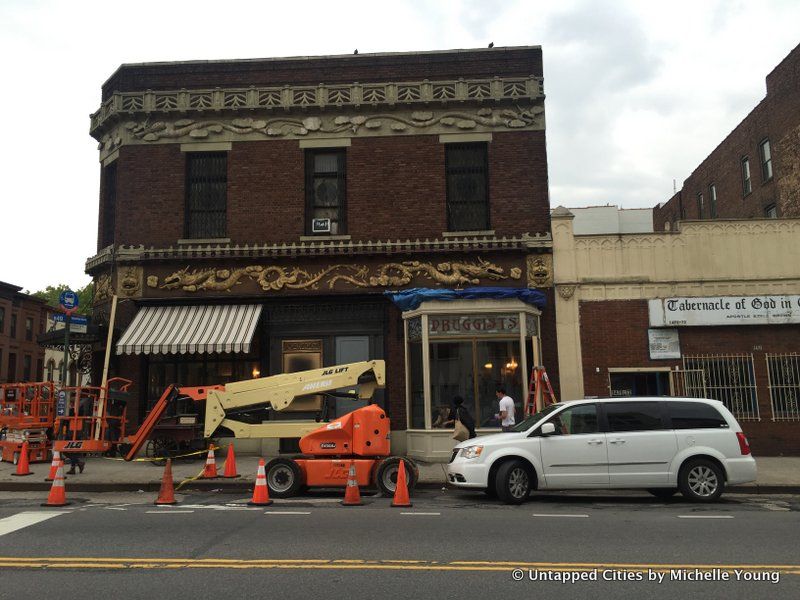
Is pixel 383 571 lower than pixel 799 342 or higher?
lower

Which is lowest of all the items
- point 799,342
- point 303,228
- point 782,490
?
point 782,490

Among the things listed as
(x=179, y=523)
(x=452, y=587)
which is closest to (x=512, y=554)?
(x=452, y=587)

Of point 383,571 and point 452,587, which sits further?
point 383,571

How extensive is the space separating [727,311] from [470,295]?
262 inches

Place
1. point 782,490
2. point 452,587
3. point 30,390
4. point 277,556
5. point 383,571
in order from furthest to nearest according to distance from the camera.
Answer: point 30,390
point 782,490
point 277,556
point 383,571
point 452,587

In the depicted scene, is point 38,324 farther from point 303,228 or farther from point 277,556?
point 277,556

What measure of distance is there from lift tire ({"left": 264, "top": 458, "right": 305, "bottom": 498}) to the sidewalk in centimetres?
144

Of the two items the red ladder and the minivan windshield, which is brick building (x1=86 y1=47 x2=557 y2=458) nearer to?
the red ladder

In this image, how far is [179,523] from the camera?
28.1 ft

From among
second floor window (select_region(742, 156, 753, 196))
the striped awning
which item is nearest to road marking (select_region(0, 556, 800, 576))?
the striped awning

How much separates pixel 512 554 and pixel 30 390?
13.4 m

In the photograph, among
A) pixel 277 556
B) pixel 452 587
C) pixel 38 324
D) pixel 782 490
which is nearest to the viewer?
pixel 452 587

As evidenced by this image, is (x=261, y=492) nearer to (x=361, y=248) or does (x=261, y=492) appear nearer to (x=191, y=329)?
(x=191, y=329)

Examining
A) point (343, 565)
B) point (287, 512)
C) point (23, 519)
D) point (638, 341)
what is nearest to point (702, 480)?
point (638, 341)
